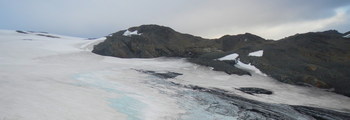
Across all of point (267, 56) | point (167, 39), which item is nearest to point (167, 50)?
point (167, 39)

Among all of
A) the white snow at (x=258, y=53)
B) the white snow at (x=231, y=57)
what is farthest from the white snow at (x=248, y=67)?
the white snow at (x=258, y=53)

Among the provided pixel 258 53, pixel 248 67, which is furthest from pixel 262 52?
pixel 248 67

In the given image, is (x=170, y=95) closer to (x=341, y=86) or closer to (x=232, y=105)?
(x=232, y=105)

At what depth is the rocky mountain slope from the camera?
21094 millimetres

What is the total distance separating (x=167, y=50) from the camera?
31469 millimetres

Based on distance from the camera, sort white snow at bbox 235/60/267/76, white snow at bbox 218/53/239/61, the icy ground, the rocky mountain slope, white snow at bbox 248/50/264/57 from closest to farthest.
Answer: the icy ground < the rocky mountain slope < white snow at bbox 235/60/267/76 < white snow at bbox 248/50/264/57 < white snow at bbox 218/53/239/61

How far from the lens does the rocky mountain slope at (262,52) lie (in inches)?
830

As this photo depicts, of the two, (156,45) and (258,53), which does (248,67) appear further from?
(156,45)

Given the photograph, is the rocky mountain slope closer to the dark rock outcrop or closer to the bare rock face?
the bare rock face

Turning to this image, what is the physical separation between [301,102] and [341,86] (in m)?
6.23

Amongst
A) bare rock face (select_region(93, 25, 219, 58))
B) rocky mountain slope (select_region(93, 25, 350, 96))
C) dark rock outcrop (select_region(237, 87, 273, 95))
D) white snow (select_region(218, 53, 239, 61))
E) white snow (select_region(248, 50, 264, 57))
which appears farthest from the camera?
bare rock face (select_region(93, 25, 219, 58))

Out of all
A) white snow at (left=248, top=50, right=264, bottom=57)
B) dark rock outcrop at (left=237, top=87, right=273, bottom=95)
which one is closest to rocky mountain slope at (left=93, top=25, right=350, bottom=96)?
white snow at (left=248, top=50, right=264, bottom=57)

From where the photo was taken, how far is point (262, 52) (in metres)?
26.0

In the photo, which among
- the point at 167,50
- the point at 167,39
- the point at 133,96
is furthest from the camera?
the point at 167,39
